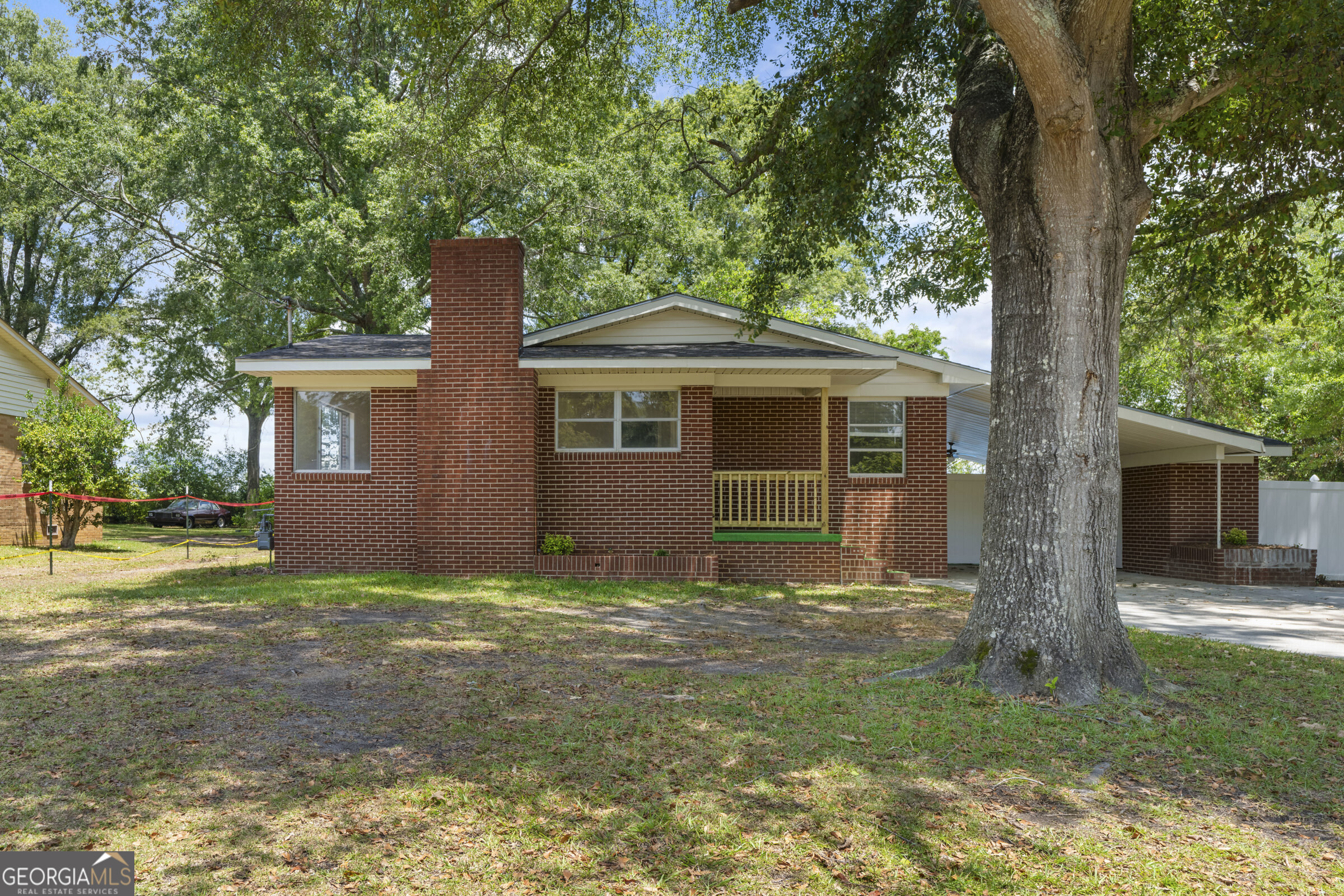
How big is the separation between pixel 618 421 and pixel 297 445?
17.7ft

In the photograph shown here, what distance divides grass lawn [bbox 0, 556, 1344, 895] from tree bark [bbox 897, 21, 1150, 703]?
0.51 m

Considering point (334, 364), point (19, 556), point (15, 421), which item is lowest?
point (19, 556)

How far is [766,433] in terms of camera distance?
15.7 meters

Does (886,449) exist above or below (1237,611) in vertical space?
above

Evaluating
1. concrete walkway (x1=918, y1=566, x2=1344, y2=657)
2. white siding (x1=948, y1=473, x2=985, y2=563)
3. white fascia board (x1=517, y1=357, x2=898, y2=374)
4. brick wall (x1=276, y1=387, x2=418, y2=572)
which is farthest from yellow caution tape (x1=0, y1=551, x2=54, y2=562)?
white siding (x1=948, y1=473, x2=985, y2=563)

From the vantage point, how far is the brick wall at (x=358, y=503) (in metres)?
14.4

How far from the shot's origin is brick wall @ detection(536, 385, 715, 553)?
46.7 ft

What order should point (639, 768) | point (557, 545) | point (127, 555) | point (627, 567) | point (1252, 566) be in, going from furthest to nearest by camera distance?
point (127, 555), point (1252, 566), point (557, 545), point (627, 567), point (639, 768)

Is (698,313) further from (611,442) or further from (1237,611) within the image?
(1237,611)

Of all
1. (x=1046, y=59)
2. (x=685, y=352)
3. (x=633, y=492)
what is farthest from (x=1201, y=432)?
(x=1046, y=59)

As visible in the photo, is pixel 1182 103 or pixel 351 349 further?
pixel 351 349

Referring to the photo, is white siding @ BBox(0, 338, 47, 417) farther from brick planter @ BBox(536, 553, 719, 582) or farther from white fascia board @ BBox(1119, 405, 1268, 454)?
white fascia board @ BBox(1119, 405, 1268, 454)

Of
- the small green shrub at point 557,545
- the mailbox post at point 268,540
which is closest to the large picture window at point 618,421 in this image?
the small green shrub at point 557,545

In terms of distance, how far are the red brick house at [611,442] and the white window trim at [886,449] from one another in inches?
1.3
